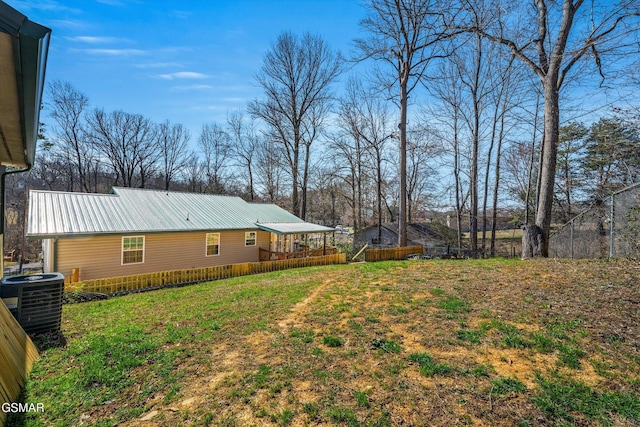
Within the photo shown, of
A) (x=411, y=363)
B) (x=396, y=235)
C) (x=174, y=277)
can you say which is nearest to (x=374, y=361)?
(x=411, y=363)

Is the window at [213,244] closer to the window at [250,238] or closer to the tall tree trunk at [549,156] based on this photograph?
the window at [250,238]

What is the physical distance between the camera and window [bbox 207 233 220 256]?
1413cm

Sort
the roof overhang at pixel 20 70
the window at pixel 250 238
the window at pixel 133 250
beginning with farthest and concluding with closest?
1. the window at pixel 250 238
2. the window at pixel 133 250
3. the roof overhang at pixel 20 70

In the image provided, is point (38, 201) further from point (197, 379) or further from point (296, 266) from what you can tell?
point (197, 379)

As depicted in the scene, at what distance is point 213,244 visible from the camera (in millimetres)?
14297

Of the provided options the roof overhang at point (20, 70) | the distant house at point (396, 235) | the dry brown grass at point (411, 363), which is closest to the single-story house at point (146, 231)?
the roof overhang at point (20, 70)

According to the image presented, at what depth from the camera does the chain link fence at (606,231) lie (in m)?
6.76

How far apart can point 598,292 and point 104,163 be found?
37990 millimetres

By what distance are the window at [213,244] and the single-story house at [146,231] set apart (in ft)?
0.16

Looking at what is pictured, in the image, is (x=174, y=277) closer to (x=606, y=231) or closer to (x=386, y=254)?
(x=386, y=254)

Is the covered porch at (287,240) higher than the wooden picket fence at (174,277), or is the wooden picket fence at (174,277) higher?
the covered porch at (287,240)

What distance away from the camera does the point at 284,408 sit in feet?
8.98

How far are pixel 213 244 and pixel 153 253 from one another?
2.70m

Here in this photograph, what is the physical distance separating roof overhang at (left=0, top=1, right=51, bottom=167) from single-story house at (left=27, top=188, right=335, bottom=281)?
26.5 feet
